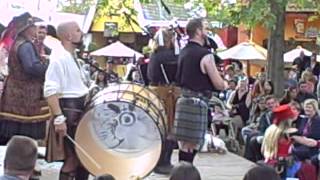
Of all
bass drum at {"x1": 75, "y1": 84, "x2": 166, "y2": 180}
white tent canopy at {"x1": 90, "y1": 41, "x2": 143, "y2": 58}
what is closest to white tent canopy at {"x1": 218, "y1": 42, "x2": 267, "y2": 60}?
white tent canopy at {"x1": 90, "y1": 41, "x2": 143, "y2": 58}

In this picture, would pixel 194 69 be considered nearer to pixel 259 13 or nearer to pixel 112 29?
pixel 259 13

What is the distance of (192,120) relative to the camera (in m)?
7.79

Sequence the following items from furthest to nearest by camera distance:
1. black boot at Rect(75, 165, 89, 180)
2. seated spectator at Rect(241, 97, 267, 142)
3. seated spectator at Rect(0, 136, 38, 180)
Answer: seated spectator at Rect(241, 97, 267, 142) → black boot at Rect(75, 165, 89, 180) → seated spectator at Rect(0, 136, 38, 180)

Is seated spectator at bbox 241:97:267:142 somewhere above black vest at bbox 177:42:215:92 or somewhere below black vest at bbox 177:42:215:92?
below

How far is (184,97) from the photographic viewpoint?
25.6ft

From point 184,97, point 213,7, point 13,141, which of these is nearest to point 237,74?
point 213,7

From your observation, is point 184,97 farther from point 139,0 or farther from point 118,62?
point 118,62

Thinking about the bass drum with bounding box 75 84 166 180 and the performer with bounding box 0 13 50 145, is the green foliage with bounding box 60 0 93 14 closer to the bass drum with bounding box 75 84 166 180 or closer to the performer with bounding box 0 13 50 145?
the bass drum with bounding box 75 84 166 180

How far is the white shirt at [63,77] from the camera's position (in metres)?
6.86

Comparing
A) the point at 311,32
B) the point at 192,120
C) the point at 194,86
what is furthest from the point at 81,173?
the point at 311,32

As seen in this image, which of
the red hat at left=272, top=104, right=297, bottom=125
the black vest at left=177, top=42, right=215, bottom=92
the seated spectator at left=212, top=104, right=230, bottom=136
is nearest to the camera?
the black vest at left=177, top=42, right=215, bottom=92

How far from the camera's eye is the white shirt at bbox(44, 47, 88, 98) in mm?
6855

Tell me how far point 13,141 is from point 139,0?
36.6 feet

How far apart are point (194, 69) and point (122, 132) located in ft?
2.99
